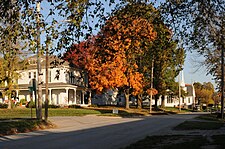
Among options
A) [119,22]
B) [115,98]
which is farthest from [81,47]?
[115,98]

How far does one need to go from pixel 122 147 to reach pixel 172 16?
5997mm

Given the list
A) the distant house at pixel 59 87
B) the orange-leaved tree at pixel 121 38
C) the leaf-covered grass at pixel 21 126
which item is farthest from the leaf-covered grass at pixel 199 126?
the distant house at pixel 59 87

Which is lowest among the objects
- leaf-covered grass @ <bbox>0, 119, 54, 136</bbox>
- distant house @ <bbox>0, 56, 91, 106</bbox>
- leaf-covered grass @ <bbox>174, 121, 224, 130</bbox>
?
leaf-covered grass @ <bbox>174, 121, 224, 130</bbox>

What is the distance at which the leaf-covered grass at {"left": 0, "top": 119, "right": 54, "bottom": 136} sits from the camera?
21244 mm

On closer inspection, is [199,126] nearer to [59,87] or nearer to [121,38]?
[121,38]

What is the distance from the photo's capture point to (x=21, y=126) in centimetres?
2272

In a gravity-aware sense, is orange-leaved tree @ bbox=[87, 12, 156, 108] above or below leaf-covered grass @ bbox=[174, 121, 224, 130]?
above

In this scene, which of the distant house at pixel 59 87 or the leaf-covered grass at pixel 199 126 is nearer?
the leaf-covered grass at pixel 199 126

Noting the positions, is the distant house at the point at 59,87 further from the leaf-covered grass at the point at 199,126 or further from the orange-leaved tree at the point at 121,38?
the orange-leaved tree at the point at 121,38

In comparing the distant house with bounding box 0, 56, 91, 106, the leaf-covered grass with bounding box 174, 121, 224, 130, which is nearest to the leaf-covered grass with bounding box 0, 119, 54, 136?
the leaf-covered grass with bounding box 174, 121, 224, 130

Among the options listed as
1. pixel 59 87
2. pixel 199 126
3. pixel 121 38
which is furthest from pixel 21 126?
pixel 59 87

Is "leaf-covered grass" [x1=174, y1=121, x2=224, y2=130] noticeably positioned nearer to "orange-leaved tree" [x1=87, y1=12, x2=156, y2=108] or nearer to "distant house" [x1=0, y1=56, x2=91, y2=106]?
"orange-leaved tree" [x1=87, y1=12, x2=156, y2=108]

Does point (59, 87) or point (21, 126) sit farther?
point (59, 87)

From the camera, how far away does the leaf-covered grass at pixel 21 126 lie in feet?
69.7
